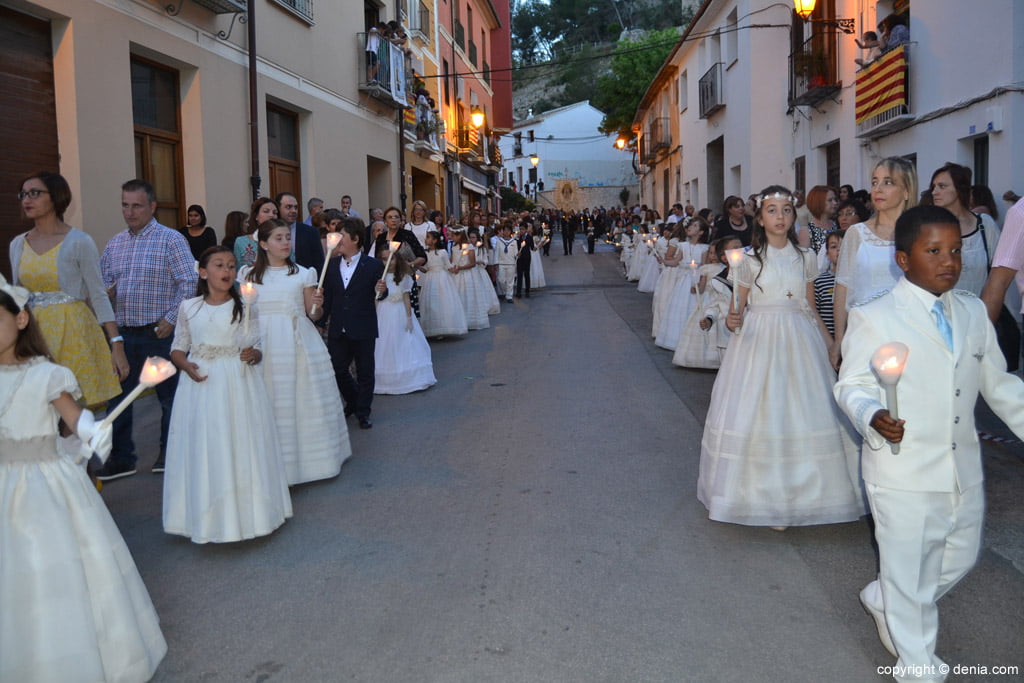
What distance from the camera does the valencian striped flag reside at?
13.9 meters

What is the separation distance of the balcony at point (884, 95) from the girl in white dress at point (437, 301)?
7.41 m

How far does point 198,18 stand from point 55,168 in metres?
3.63

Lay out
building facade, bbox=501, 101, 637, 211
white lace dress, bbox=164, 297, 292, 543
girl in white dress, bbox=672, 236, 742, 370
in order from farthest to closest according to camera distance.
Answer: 1. building facade, bbox=501, 101, 637, 211
2. girl in white dress, bbox=672, 236, 742, 370
3. white lace dress, bbox=164, 297, 292, 543

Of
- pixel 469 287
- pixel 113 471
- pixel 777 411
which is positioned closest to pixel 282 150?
pixel 469 287

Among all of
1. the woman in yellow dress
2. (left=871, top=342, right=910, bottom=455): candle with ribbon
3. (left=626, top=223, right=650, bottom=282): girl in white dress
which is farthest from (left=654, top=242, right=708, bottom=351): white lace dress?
(left=626, top=223, right=650, bottom=282): girl in white dress

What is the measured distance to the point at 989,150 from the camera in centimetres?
1176

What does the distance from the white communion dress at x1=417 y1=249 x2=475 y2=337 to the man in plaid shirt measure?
24.0 feet

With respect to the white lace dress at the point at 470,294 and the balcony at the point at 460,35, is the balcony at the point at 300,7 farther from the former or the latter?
the balcony at the point at 460,35

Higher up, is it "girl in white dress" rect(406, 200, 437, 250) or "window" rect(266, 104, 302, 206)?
"window" rect(266, 104, 302, 206)

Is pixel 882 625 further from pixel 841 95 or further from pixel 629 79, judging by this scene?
pixel 629 79

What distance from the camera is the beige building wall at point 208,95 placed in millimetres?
9375

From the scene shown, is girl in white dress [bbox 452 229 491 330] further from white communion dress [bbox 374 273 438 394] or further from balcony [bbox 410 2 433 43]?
balcony [bbox 410 2 433 43]

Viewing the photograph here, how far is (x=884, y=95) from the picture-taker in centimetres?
1457

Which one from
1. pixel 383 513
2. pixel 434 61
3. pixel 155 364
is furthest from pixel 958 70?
pixel 434 61
